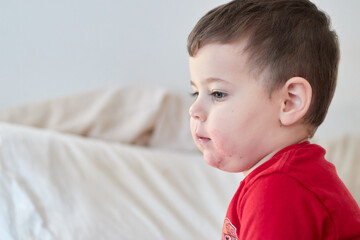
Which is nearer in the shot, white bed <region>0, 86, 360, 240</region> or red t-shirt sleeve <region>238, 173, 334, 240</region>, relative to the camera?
red t-shirt sleeve <region>238, 173, 334, 240</region>

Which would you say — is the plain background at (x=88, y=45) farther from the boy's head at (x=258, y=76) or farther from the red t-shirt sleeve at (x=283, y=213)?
the red t-shirt sleeve at (x=283, y=213)

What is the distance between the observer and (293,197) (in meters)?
0.62

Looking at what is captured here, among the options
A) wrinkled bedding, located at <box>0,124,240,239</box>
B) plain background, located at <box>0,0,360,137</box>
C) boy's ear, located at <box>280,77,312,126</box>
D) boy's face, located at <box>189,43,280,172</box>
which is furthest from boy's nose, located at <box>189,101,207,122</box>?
plain background, located at <box>0,0,360,137</box>

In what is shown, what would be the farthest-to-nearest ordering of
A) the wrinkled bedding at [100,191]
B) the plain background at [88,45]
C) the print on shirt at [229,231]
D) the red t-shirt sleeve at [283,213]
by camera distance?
the plain background at [88,45] < the wrinkled bedding at [100,191] < the print on shirt at [229,231] < the red t-shirt sleeve at [283,213]

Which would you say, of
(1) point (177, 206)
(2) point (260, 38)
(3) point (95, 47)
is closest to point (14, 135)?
(1) point (177, 206)

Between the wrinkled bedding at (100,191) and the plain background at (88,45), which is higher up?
the plain background at (88,45)

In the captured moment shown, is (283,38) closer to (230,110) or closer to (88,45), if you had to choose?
(230,110)

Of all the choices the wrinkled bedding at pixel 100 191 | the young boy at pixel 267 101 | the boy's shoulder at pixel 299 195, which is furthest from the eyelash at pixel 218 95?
the wrinkled bedding at pixel 100 191

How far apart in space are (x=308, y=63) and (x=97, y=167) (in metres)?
0.94

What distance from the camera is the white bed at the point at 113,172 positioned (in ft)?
4.04

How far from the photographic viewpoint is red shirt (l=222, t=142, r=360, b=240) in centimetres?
60

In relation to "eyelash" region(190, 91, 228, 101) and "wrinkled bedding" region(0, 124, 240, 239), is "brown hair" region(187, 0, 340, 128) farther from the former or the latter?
"wrinkled bedding" region(0, 124, 240, 239)

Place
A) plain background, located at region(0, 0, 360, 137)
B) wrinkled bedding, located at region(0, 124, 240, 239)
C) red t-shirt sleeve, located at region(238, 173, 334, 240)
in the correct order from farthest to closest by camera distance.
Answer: plain background, located at region(0, 0, 360, 137) → wrinkled bedding, located at region(0, 124, 240, 239) → red t-shirt sleeve, located at region(238, 173, 334, 240)

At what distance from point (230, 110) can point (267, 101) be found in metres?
0.06
